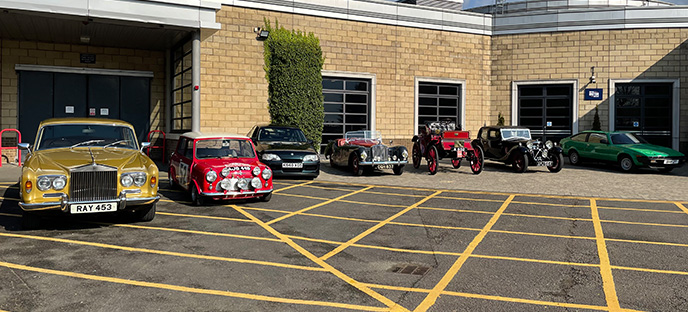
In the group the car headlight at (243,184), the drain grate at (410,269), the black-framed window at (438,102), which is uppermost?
the black-framed window at (438,102)

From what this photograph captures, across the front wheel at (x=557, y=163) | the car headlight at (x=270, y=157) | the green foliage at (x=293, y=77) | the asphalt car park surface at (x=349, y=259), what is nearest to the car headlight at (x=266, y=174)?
the asphalt car park surface at (x=349, y=259)

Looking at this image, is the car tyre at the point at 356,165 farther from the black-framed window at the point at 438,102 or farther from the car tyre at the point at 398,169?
the black-framed window at the point at 438,102

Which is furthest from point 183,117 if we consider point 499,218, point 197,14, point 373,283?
point 373,283

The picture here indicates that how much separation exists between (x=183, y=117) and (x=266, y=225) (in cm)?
1086

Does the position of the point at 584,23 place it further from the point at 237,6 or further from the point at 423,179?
the point at 237,6

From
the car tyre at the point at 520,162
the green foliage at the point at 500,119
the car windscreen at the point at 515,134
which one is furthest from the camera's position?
the green foliage at the point at 500,119

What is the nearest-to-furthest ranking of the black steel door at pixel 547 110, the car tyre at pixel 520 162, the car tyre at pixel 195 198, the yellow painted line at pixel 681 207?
the car tyre at pixel 195 198, the yellow painted line at pixel 681 207, the car tyre at pixel 520 162, the black steel door at pixel 547 110

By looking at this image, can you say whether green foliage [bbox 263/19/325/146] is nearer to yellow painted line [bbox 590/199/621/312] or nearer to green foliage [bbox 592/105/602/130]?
green foliage [bbox 592/105/602/130]

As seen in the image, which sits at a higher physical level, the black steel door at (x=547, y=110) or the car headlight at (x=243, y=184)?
the black steel door at (x=547, y=110)

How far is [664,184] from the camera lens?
12672mm

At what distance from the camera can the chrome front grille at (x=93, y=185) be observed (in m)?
6.43

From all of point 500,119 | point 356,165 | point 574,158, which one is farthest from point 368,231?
point 500,119

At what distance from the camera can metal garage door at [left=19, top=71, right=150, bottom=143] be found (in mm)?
16938

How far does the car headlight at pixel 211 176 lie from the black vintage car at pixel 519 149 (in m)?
9.73
